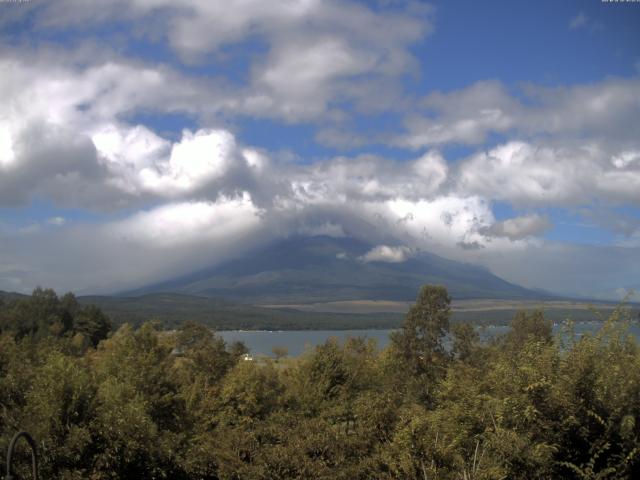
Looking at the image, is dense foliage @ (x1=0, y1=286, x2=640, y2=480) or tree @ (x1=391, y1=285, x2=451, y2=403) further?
tree @ (x1=391, y1=285, x2=451, y2=403)

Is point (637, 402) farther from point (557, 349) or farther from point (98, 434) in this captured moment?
point (98, 434)

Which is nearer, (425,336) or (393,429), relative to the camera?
(393,429)

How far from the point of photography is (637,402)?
11898 mm

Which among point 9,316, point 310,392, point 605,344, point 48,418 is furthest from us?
point 9,316

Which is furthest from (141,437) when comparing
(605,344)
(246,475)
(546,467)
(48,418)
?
(605,344)

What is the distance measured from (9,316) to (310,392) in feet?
223

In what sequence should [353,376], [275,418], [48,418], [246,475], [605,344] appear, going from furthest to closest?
[353,376] < [275,418] < [48,418] < [246,475] < [605,344]

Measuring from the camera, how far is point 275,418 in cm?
1925

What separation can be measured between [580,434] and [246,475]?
721 cm

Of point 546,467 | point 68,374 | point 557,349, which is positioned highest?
point 557,349

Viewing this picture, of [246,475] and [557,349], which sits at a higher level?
[557,349]

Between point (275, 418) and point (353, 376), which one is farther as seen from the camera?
point (353, 376)

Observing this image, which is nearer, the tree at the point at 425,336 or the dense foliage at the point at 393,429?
the dense foliage at the point at 393,429

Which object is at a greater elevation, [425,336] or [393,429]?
[393,429]
